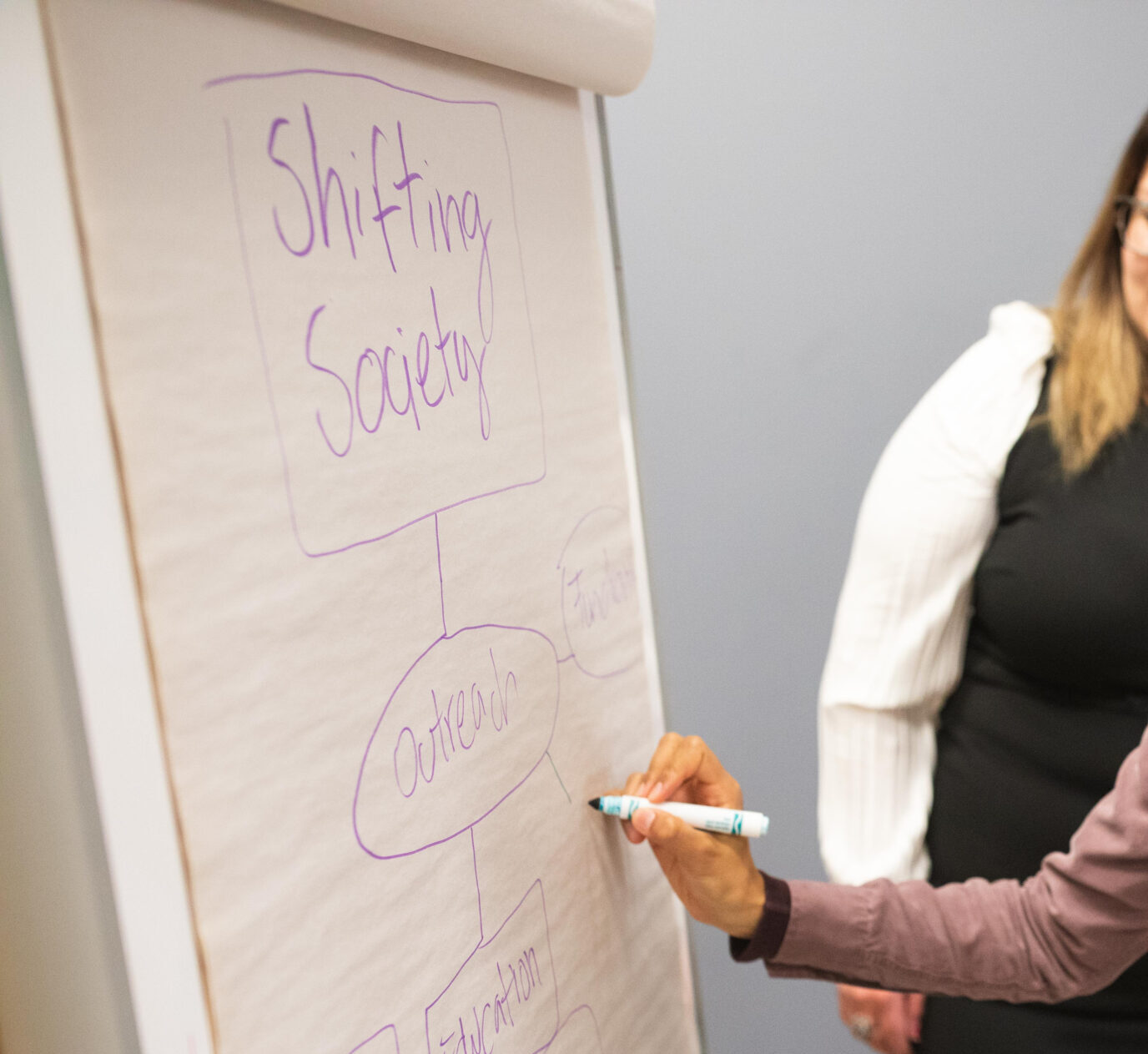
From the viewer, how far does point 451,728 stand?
51 cm

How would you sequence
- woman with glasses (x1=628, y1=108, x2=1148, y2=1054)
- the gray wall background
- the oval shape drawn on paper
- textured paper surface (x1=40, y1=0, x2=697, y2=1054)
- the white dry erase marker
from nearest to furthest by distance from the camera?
textured paper surface (x1=40, y1=0, x2=697, y2=1054) < the oval shape drawn on paper < the white dry erase marker < woman with glasses (x1=628, y1=108, x2=1148, y2=1054) < the gray wall background

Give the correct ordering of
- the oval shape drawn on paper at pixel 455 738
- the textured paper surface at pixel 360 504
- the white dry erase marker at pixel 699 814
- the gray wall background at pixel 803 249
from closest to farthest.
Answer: the textured paper surface at pixel 360 504
the oval shape drawn on paper at pixel 455 738
the white dry erase marker at pixel 699 814
the gray wall background at pixel 803 249

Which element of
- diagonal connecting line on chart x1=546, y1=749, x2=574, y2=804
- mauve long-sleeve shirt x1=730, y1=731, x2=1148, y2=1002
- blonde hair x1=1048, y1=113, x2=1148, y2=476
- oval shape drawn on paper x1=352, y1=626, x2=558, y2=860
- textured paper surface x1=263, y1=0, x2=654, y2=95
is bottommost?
mauve long-sleeve shirt x1=730, y1=731, x2=1148, y2=1002

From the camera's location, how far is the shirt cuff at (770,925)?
67 centimetres

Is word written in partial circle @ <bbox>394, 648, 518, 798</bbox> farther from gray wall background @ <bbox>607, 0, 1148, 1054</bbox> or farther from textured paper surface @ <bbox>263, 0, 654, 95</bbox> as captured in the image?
gray wall background @ <bbox>607, 0, 1148, 1054</bbox>

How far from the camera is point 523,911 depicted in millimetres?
578

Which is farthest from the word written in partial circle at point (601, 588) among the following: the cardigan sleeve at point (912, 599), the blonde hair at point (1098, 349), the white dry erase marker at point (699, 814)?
the blonde hair at point (1098, 349)

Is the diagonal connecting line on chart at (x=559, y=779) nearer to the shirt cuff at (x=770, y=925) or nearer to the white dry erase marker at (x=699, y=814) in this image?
the white dry erase marker at (x=699, y=814)

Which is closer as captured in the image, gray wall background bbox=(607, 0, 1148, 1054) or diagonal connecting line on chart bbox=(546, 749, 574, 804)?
diagonal connecting line on chart bbox=(546, 749, 574, 804)

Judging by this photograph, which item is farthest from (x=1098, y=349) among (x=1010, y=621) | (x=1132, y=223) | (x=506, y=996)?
(x=506, y=996)

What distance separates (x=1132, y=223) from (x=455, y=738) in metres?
0.72

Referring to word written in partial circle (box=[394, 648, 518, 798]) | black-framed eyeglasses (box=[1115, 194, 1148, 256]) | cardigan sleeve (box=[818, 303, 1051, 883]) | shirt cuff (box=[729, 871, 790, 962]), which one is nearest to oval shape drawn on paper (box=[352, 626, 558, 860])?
word written in partial circle (box=[394, 648, 518, 798])

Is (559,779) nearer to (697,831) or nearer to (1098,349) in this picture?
(697,831)

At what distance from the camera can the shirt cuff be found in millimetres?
666
